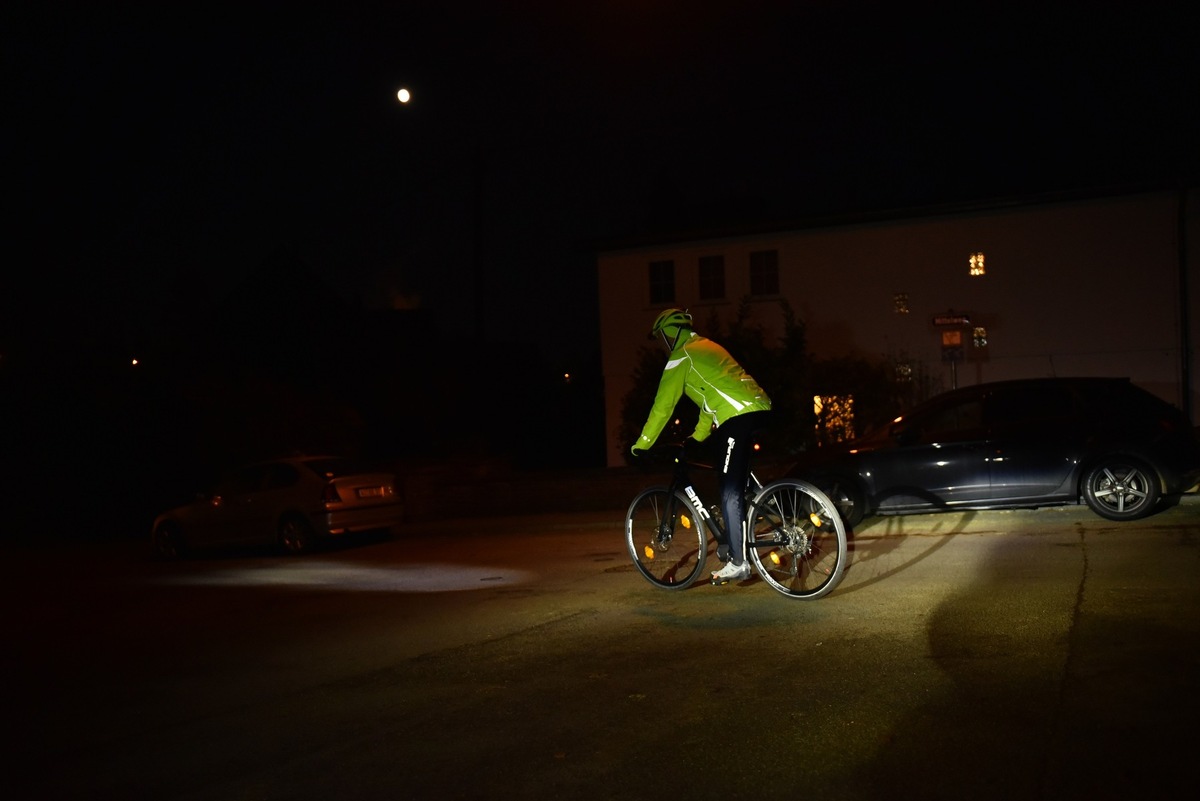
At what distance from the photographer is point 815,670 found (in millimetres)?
6102

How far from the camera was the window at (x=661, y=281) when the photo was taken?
34.0m

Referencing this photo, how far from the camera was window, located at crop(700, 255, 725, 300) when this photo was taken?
3316 cm

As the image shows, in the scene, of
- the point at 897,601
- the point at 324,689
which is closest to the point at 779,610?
the point at 897,601

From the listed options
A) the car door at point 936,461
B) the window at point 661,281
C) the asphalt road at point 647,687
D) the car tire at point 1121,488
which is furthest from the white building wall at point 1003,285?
the asphalt road at point 647,687

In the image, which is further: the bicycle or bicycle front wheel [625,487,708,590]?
bicycle front wheel [625,487,708,590]

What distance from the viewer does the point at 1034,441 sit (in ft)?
40.5

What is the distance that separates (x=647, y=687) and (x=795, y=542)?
2381 millimetres

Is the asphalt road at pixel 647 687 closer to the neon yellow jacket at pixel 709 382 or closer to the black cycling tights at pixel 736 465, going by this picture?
the black cycling tights at pixel 736 465

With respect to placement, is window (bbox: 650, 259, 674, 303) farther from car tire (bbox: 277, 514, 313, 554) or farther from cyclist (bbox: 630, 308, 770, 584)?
cyclist (bbox: 630, 308, 770, 584)

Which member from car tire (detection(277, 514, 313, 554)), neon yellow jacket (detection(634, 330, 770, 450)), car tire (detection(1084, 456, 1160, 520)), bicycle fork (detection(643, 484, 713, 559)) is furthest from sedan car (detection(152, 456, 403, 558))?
car tire (detection(1084, 456, 1160, 520))

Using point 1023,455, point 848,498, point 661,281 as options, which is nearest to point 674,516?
point 848,498

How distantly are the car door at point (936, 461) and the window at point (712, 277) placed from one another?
20.1 meters

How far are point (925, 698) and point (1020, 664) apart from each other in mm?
773

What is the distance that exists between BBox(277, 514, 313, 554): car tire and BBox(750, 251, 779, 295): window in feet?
61.4
